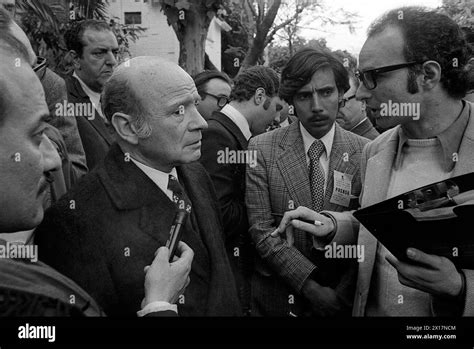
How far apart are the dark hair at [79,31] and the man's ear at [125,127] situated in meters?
0.98

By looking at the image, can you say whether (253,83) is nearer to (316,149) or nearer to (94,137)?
(316,149)

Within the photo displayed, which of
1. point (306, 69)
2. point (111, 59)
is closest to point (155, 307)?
point (306, 69)

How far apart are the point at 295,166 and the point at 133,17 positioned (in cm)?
98

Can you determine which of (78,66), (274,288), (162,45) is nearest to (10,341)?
(274,288)

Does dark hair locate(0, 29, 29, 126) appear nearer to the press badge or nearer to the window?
the window

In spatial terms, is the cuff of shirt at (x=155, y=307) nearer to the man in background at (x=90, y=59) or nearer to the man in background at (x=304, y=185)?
the man in background at (x=304, y=185)

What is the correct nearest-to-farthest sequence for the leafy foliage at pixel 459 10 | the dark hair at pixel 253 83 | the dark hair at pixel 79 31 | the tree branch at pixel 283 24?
the leafy foliage at pixel 459 10 < the tree branch at pixel 283 24 < the dark hair at pixel 79 31 < the dark hair at pixel 253 83

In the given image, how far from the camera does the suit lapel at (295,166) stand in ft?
6.57

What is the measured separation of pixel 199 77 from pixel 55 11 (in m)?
0.98

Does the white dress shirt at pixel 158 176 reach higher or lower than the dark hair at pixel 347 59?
lower

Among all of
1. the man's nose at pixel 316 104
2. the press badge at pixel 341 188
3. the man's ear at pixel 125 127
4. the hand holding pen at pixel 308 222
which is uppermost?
the man's nose at pixel 316 104

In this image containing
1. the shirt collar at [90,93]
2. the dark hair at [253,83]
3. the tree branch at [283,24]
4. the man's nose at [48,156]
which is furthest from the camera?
the dark hair at [253,83]

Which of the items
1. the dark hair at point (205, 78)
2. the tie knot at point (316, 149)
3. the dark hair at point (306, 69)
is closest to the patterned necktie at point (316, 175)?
the tie knot at point (316, 149)

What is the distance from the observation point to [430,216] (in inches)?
58.5
